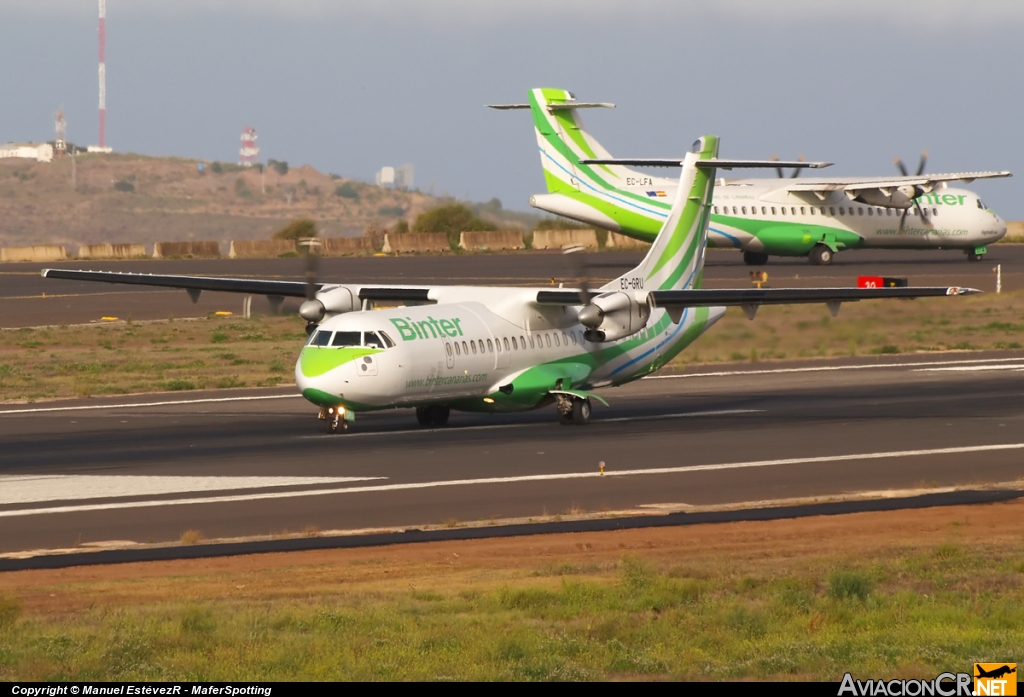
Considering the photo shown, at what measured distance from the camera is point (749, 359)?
42.4 metres

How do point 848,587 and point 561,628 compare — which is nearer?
point 561,628

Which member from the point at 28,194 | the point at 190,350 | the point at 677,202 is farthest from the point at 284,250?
the point at 28,194

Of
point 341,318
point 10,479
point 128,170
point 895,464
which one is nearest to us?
point 10,479

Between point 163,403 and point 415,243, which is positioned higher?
point 415,243

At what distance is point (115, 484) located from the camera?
845 inches

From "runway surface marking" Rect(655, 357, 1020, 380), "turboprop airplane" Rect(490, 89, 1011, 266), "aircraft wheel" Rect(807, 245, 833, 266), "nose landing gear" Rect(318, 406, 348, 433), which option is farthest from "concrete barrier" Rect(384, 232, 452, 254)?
"nose landing gear" Rect(318, 406, 348, 433)

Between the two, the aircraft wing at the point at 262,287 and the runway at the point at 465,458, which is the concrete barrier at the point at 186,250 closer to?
the runway at the point at 465,458

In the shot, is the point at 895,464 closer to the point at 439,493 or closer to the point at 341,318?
the point at 439,493

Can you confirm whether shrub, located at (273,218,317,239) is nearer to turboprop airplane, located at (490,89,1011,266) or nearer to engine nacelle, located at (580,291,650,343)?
turboprop airplane, located at (490,89,1011,266)

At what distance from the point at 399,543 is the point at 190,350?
29.6m

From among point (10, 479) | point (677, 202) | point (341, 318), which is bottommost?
point (10, 479)

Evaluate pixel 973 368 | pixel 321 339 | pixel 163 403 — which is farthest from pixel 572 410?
pixel 973 368

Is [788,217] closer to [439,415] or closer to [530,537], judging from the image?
[439,415]

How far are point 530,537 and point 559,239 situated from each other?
69.0 meters
